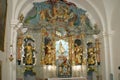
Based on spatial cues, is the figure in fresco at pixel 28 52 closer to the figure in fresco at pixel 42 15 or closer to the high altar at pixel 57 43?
the high altar at pixel 57 43

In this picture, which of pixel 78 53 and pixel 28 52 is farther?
pixel 78 53

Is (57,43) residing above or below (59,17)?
below

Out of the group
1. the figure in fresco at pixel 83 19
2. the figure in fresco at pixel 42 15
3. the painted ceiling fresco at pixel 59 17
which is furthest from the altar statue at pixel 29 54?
the figure in fresco at pixel 83 19

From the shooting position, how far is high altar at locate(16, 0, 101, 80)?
571 inches

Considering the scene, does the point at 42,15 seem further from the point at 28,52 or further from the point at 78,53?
the point at 78,53

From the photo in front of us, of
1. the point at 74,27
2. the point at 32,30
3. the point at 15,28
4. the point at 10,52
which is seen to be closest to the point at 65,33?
the point at 74,27

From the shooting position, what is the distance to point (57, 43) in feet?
49.8

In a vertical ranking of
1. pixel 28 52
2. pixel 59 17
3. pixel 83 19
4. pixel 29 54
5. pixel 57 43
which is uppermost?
pixel 59 17

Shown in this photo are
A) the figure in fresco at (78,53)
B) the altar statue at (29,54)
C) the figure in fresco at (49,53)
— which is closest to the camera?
the altar statue at (29,54)

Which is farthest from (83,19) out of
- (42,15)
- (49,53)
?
(49,53)

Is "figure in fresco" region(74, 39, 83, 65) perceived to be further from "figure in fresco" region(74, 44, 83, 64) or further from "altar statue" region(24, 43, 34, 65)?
"altar statue" region(24, 43, 34, 65)

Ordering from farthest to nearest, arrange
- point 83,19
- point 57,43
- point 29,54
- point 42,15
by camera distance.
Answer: point 83,19
point 57,43
point 42,15
point 29,54

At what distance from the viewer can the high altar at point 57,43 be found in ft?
47.5

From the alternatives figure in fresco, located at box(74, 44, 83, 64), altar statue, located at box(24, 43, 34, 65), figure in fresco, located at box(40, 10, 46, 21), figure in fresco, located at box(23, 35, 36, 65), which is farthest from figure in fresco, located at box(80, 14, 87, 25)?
altar statue, located at box(24, 43, 34, 65)
